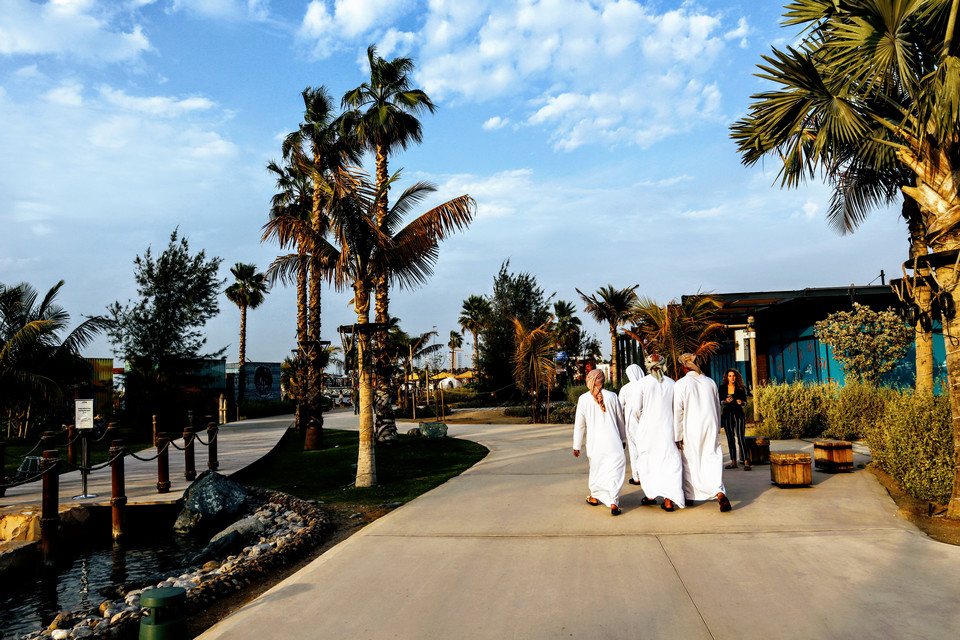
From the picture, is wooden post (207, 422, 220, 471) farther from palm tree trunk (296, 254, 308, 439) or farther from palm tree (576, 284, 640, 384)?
palm tree (576, 284, 640, 384)

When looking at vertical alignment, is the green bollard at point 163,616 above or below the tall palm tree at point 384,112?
below

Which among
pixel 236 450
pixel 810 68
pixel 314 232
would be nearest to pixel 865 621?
pixel 810 68

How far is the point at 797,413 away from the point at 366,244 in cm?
1069

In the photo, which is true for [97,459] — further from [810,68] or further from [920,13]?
[920,13]

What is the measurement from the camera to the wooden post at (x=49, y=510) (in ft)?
28.5

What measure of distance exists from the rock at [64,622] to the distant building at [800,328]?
1593cm

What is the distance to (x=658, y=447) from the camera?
26.0 feet

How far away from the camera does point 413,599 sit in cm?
496

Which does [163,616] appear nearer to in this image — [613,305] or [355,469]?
[355,469]

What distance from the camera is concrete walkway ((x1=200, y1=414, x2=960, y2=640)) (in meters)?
4.32

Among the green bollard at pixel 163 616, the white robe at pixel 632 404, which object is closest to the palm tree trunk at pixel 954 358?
the white robe at pixel 632 404

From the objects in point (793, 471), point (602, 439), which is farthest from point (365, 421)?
point (793, 471)

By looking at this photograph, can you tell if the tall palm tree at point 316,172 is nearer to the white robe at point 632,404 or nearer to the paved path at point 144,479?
the paved path at point 144,479

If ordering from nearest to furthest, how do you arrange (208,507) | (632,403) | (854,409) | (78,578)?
(78,578) < (632,403) < (208,507) < (854,409)
